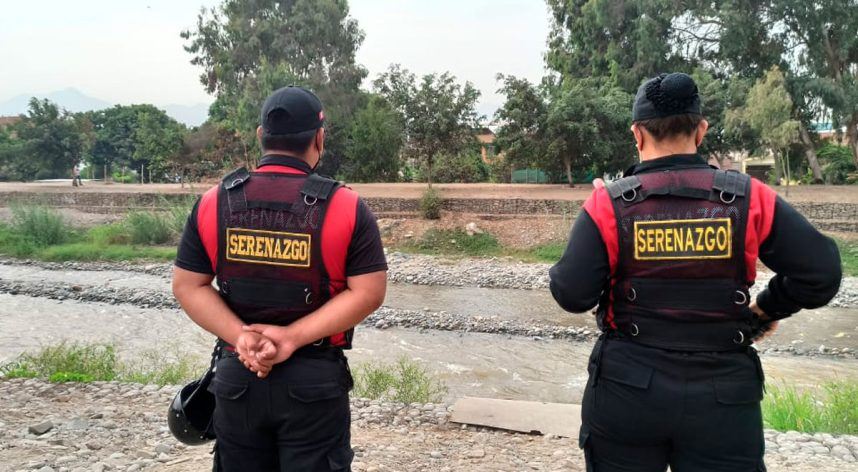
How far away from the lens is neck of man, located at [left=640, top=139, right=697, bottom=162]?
2094mm

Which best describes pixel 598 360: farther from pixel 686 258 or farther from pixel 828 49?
pixel 828 49

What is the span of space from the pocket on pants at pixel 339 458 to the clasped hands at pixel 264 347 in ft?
1.12

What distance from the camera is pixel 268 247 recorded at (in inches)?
83.6

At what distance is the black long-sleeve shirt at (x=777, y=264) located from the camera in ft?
6.40

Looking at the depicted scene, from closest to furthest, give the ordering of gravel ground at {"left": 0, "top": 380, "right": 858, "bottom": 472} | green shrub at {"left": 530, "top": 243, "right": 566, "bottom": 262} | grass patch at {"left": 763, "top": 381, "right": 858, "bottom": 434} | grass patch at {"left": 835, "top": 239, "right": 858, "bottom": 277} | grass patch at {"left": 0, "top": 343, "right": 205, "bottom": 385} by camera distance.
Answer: gravel ground at {"left": 0, "top": 380, "right": 858, "bottom": 472} < grass patch at {"left": 763, "top": 381, "right": 858, "bottom": 434} < grass patch at {"left": 0, "top": 343, "right": 205, "bottom": 385} < grass patch at {"left": 835, "top": 239, "right": 858, "bottom": 277} < green shrub at {"left": 530, "top": 243, "right": 566, "bottom": 262}

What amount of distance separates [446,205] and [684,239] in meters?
18.0

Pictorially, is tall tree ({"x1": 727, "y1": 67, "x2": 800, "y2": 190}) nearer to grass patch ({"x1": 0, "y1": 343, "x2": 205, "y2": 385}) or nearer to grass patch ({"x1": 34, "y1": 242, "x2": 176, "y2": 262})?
grass patch ({"x1": 0, "y1": 343, "x2": 205, "y2": 385})

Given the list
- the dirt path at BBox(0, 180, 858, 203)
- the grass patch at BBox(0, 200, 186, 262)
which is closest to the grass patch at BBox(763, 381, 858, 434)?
the dirt path at BBox(0, 180, 858, 203)

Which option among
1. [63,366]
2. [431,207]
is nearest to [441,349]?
[63,366]

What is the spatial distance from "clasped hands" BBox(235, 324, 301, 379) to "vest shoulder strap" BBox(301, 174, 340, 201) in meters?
0.45

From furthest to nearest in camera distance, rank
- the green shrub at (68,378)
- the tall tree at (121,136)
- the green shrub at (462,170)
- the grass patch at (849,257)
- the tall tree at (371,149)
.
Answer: the tall tree at (121,136) < the tall tree at (371,149) < the green shrub at (462,170) < the grass patch at (849,257) < the green shrub at (68,378)

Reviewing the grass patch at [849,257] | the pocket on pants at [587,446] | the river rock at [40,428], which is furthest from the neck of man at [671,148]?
the grass patch at [849,257]

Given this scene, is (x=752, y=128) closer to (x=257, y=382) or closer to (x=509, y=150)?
(x=509, y=150)

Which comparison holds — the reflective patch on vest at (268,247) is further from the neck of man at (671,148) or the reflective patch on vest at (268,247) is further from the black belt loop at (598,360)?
the neck of man at (671,148)
